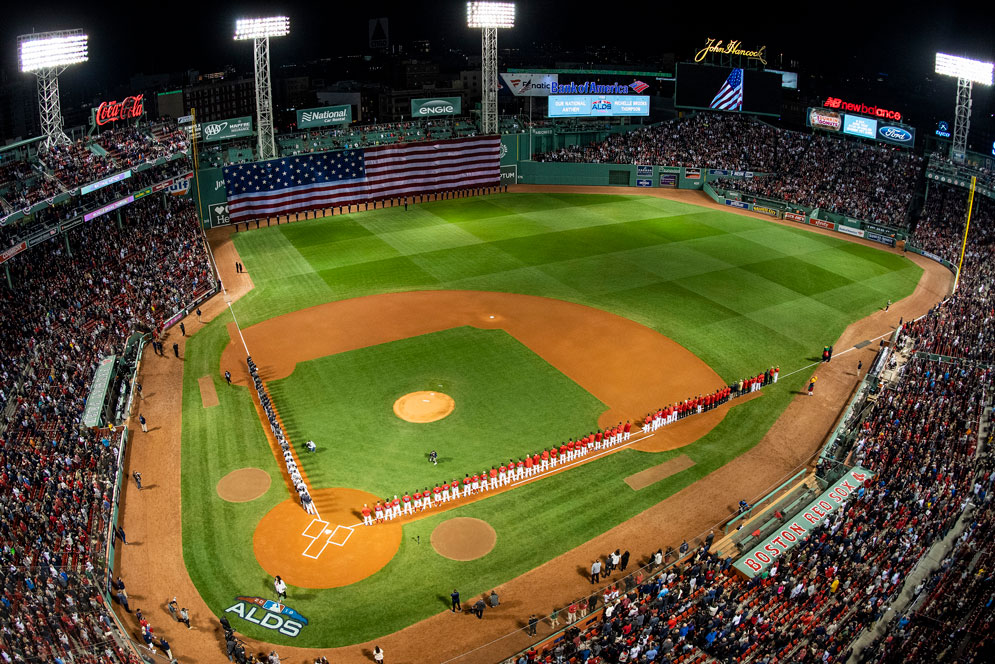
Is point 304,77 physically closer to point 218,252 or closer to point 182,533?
point 218,252

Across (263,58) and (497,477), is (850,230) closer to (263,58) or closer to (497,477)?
(497,477)

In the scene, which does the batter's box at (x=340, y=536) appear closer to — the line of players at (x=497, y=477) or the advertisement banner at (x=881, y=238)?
the line of players at (x=497, y=477)

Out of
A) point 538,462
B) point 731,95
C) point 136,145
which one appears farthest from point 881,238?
point 136,145

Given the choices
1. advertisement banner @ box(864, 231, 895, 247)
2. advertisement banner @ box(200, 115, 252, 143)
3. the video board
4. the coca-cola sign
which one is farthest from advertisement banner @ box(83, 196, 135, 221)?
advertisement banner @ box(864, 231, 895, 247)

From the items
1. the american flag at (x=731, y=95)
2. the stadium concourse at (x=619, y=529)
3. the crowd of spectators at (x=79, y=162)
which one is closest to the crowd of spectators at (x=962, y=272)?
the stadium concourse at (x=619, y=529)

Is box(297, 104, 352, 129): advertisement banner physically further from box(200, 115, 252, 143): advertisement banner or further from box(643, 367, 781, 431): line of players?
box(643, 367, 781, 431): line of players

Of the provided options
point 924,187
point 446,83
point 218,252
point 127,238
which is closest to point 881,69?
point 924,187
